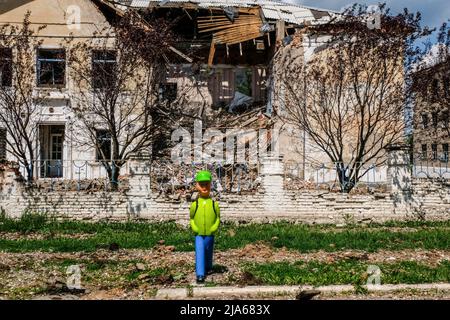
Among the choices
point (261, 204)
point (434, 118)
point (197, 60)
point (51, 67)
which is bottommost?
point (261, 204)

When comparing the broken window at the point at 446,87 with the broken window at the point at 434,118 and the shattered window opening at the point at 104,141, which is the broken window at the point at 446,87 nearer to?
the broken window at the point at 434,118

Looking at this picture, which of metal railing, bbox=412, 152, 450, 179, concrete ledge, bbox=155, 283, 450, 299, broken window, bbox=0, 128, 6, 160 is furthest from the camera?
broken window, bbox=0, 128, 6, 160

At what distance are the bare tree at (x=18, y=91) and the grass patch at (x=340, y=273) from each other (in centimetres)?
919

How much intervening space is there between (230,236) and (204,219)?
3.78m

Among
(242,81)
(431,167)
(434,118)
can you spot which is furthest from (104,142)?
(434,118)

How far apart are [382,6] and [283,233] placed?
879cm

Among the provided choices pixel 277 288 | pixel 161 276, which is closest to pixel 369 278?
pixel 277 288

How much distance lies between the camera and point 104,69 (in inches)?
548

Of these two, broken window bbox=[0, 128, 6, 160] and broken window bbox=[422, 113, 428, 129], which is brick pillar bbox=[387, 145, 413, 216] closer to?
broken window bbox=[422, 113, 428, 129]

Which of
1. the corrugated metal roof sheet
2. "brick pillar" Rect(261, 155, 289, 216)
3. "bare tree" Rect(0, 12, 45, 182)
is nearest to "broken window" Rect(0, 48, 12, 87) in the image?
"bare tree" Rect(0, 12, 45, 182)

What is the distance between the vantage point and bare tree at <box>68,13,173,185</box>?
1373 cm

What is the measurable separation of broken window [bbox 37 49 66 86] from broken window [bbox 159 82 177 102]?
3.40 m

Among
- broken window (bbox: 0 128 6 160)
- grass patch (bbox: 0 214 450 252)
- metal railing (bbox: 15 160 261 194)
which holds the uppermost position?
broken window (bbox: 0 128 6 160)

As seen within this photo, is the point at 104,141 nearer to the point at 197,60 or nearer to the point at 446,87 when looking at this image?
the point at 197,60
